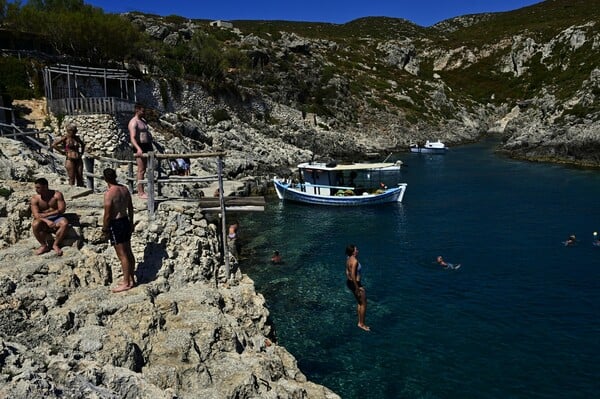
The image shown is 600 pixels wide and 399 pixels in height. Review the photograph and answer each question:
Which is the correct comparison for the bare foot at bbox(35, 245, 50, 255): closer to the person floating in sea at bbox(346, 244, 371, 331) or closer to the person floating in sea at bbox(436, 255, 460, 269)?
the person floating in sea at bbox(346, 244, 371, 331)

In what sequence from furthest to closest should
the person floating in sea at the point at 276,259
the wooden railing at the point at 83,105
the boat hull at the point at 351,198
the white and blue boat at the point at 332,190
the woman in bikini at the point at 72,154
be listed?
the white and blue boat at the point at 332,190 → the boat hull at the point at 351,198 → the wooden railing at the point at 83,105 → the person floating in sea at the point at 276,259 → the woman in bikini at the point at 72,154

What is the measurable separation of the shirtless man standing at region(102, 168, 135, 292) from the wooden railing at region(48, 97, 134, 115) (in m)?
26.1

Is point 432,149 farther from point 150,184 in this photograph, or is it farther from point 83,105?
point 150,184

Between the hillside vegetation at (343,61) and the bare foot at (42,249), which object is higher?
the hillside vegetation at (343,61)

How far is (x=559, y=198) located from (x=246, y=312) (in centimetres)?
3583

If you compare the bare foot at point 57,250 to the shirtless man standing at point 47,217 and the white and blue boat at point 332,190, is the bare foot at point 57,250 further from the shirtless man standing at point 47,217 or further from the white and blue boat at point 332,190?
the white and blue boat at point 332,190

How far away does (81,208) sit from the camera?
35.0 feet

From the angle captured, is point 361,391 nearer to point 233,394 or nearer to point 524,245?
point 233,394

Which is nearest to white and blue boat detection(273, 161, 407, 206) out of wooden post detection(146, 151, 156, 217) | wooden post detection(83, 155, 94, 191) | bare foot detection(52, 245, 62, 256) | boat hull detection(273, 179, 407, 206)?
boat hull detection(273, 179, 407, 206)

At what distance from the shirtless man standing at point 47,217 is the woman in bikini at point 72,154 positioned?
4.41 m

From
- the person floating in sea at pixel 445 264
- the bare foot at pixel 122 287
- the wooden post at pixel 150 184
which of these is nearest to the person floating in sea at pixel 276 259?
the person floating in sea at pixel 445 264

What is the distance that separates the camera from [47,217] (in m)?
9.39

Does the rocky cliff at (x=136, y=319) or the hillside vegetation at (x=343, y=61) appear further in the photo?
the hillside vegetation at (x=343, y=61)

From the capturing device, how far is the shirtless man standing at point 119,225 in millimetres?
8648
